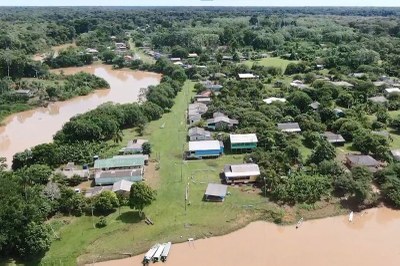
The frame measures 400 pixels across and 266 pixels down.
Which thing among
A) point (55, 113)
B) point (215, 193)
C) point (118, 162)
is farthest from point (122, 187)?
point (55, 113)

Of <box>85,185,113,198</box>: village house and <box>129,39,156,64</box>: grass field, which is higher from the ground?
<box>129,39,156,64</box>: grass field

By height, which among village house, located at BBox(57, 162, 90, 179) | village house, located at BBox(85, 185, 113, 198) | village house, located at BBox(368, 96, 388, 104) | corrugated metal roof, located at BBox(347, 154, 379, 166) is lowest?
village house, located at BBox(85, 185, 113, 198)

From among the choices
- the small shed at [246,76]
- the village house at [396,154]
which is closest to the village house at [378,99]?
the village house at [396,154]

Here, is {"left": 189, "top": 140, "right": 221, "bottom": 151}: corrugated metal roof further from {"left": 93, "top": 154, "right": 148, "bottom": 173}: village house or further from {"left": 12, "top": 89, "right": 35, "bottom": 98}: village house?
{"left": 12, "top": 89, "right": 35, "bottom": 98}: village house

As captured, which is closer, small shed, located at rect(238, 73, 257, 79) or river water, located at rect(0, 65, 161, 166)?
river water, located at rect(0, 65, 161, 166)

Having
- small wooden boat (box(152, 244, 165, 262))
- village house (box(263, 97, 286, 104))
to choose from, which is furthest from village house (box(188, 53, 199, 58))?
small wooden boat (box(152, 244, 165, 262))

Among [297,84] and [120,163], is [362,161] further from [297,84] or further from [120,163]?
[297,84]

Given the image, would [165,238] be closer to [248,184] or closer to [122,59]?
[248,184]
